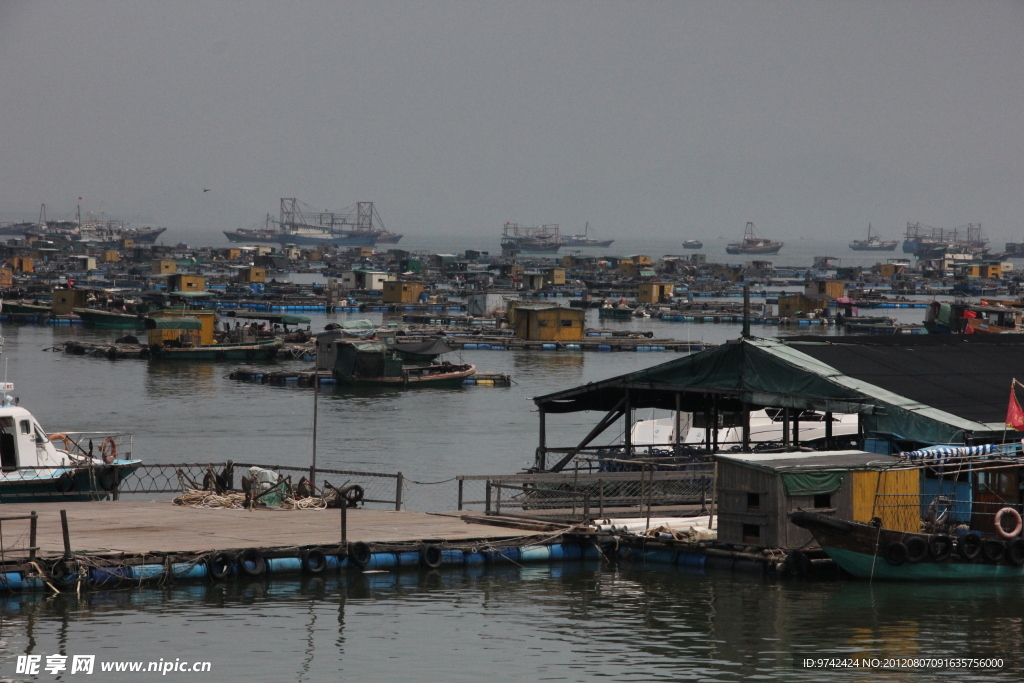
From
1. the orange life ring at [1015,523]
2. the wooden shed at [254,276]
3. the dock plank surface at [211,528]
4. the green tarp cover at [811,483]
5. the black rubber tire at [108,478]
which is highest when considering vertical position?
the wooden shed at [254,276]

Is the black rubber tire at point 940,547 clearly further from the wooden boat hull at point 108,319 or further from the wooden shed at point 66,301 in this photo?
the wooden shed at point 66,301

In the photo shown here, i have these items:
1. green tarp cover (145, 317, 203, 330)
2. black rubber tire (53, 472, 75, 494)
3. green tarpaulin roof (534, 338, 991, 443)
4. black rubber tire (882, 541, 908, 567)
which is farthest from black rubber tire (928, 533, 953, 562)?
green tarp cover (145, 317, 203, 330)

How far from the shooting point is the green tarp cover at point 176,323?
3469 inches

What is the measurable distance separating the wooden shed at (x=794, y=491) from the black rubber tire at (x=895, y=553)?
56 cm

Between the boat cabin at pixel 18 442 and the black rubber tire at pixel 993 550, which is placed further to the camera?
the boat cabin at pixel 18 442

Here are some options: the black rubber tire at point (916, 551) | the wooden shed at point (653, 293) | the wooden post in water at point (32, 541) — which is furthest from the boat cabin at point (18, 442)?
the wooden shed at point (653, 293)

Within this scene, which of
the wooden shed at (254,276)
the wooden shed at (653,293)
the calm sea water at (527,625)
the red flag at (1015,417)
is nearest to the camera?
the calm sea water at (527,625)

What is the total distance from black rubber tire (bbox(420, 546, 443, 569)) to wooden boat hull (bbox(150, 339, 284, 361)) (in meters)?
62.8

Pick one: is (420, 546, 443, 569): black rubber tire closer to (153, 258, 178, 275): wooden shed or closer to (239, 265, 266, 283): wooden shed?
(239, 265, 266, 283): wooden shed

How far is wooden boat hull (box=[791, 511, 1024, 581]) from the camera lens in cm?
2464

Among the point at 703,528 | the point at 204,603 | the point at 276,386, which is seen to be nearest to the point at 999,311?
the point at 276,386

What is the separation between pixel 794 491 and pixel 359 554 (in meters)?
7.73

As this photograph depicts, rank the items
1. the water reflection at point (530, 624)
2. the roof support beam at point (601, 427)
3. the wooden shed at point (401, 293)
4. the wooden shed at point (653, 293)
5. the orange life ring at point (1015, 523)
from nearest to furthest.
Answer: the water reflection at point (530, 624) → the orange life ring at point (1015, 523) → the roof support beam at point (601, 427) → the wooden shed at point (401, 293) → the wooden shed at point (653, 293)

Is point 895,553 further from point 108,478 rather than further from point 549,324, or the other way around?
point 549,324
